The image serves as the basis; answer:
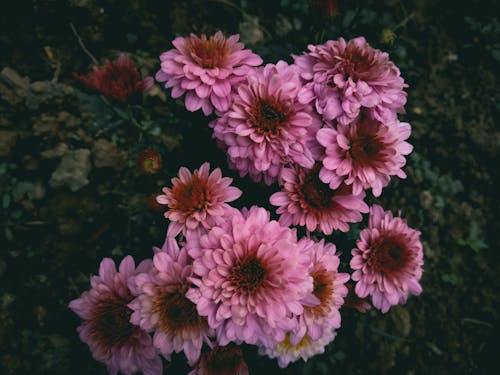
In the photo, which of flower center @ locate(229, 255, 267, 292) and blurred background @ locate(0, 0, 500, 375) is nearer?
flower center @ locate(229, 255, 267, 292)

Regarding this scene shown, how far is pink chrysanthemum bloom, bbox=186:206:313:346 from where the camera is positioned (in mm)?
1047

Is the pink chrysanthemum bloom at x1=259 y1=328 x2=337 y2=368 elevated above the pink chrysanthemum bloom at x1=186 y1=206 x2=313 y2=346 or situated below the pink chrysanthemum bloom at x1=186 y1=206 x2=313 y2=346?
below

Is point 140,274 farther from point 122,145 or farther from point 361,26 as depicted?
point 361,26

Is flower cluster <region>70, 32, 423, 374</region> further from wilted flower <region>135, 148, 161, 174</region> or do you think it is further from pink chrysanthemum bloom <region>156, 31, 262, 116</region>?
wilted flower <region>135, 148, 161, 174</region>

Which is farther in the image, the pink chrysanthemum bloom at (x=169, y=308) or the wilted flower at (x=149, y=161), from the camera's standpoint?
the wilted flower at (x=149, y=161)

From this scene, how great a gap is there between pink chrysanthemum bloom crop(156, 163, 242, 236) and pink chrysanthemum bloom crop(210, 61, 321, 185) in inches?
4.5

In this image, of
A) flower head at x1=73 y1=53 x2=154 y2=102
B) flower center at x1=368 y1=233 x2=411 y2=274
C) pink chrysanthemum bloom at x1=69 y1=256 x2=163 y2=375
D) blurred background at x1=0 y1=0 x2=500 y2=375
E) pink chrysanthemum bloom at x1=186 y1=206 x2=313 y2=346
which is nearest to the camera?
pink chrysanthemum bloom at x1=186 y1=206 x2=313 y2=346

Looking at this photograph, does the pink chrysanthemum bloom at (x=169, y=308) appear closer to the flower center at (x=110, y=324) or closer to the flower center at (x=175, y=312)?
the flower center at (x=175, y=312)

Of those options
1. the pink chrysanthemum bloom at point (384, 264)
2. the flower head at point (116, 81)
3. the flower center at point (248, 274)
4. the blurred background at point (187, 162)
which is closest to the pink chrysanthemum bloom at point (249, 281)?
the flower center at point (248, 274)

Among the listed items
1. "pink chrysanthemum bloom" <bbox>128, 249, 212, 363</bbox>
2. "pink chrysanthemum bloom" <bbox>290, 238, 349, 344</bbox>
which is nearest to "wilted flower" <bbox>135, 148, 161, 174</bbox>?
"pink chrysanthemum bloom" <bbox>128, 249, 212, 363</bbox>

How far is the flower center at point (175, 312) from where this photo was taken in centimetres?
109

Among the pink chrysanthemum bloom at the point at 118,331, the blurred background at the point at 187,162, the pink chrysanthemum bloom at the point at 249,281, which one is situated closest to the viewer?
the pink chrysanthemum bloom at the point at 249,281

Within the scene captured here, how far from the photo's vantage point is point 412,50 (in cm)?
260

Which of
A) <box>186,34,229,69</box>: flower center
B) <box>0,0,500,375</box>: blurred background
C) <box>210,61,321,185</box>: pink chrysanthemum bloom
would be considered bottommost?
<box>0,0,500,375</box>: blurred background
